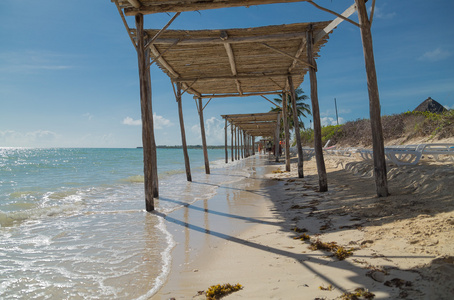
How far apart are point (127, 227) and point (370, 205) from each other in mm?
3839

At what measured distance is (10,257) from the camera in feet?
11.3

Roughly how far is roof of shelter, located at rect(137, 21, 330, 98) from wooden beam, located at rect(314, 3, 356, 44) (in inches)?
1.1

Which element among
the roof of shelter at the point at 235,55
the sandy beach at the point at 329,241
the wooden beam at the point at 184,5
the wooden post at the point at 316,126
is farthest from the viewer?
the roof of shelter at the point at 235,55

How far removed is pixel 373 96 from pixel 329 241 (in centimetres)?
273

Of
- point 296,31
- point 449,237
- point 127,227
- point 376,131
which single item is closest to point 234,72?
point 296,31

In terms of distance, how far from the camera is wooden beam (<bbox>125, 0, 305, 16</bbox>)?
5258mm

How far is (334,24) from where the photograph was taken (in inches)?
239

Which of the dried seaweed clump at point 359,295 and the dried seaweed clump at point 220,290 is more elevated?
the dried seaweed clump at point 359,295

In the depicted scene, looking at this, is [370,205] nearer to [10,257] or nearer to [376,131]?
[376,131]

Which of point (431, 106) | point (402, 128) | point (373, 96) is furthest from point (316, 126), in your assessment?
point (431, 106)

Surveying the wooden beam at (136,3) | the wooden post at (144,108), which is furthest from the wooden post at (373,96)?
the wooden post at (144,108)

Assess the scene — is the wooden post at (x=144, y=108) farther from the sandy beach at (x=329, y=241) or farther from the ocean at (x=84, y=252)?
the sandy beach at (x=329, y=241)

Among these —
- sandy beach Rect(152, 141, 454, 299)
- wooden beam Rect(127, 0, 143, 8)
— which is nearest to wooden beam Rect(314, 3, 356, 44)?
sandy beach Rect(152, 141, 454, 299)

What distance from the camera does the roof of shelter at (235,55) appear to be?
6.81 metres
